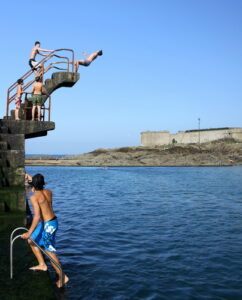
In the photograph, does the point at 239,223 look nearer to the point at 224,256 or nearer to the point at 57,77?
the point at 224,256

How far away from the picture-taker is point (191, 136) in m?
117

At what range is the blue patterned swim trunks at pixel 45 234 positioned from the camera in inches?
235

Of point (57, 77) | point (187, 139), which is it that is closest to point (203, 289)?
point (57, 77)

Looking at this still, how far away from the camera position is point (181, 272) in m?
7.77

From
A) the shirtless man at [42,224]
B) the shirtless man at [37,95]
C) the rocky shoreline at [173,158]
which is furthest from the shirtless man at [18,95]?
the rocky shoreline at [173,158]

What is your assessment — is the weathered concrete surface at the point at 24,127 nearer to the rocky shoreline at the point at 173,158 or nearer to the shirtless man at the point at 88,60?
the shirtless man at the point at 88,60

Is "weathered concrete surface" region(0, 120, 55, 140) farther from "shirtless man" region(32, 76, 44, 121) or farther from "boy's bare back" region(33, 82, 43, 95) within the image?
"boy's bare back" region(33, 82, 43, 95)

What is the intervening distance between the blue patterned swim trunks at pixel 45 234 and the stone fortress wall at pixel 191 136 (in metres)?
106

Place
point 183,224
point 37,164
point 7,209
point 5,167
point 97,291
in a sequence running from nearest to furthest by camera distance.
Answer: point 97,291 → point 7,209 → point 5,167 → point 183,224 → point 37,164

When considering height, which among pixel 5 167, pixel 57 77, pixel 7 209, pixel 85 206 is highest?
pixel 57 77

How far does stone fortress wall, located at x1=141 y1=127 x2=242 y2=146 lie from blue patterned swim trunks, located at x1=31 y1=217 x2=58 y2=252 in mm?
106391

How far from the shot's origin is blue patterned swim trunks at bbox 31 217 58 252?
5.98 meters

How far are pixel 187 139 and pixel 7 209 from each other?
11182 centimetres

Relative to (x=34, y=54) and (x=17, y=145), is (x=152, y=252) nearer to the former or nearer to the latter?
(x=17, y=145)
